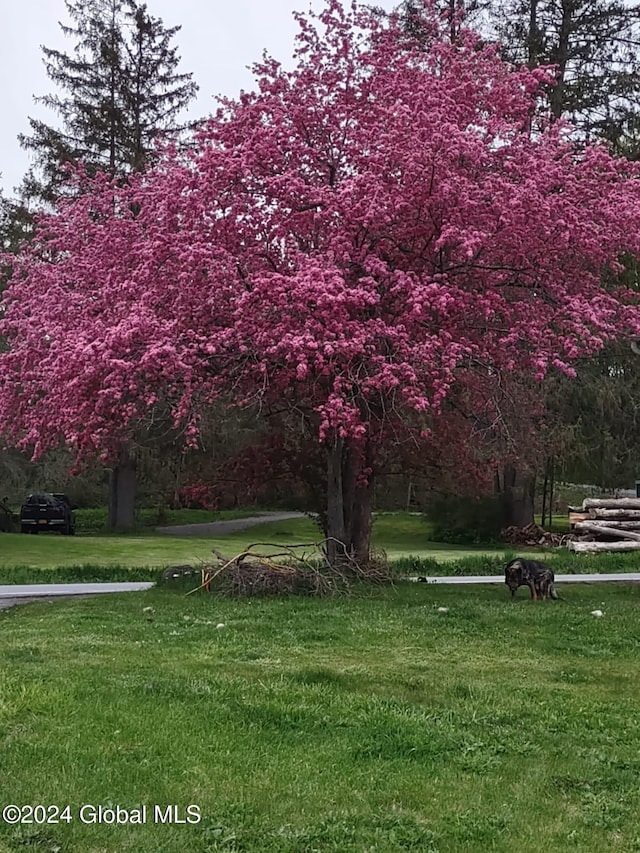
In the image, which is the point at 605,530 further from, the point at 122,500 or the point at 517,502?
the point at 122,500

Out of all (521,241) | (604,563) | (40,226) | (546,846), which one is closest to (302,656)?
(546,846)

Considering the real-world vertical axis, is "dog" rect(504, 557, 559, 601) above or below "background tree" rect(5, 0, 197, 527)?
below

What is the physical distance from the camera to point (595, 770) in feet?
14.0

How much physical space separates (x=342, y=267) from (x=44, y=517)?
19666 millimetres

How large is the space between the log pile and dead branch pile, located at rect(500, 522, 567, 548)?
2.00 ft

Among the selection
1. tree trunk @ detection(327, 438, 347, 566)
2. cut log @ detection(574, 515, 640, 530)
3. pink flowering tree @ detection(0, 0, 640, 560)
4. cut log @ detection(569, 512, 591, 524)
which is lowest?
cut log @ detection(574, 515, 640, 530)

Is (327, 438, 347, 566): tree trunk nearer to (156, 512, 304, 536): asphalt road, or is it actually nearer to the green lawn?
the green lawn

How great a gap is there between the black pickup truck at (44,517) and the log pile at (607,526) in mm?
15286

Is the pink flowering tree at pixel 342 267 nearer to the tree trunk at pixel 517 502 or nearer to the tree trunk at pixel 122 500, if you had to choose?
the tree trunk at pixel 517 502

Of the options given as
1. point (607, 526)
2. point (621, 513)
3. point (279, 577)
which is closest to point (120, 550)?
point (279, 577)

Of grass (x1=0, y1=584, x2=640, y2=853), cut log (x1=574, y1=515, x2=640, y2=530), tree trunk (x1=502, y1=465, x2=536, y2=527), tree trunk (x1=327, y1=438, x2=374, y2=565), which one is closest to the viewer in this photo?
grass (x1=0, y1=584, x2=640, y2=853)

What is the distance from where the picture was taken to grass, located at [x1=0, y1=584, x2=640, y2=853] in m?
3.47

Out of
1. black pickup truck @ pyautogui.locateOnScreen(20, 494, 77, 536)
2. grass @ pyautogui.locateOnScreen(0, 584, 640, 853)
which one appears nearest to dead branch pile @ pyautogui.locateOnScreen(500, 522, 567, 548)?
black pickup truck @ pyautogui.locateOnScreen(20, 494, 77, 536)

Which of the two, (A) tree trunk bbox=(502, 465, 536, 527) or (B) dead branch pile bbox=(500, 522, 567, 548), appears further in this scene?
(A) tree trunk bbox=(502, 465, 536, 527)
